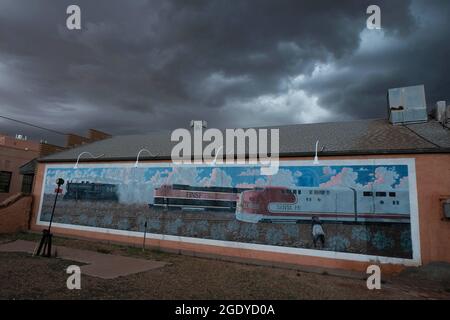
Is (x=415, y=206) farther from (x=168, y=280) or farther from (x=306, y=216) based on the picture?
(x=168, y=280)

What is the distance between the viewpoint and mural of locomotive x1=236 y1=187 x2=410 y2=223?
9414 mm

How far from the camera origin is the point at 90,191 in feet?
50.8

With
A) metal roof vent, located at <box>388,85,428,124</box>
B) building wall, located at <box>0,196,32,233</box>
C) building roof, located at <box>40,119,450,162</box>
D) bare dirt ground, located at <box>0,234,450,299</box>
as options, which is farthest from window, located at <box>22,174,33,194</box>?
metal roof vent, located at <box>388,85,428,124</box>

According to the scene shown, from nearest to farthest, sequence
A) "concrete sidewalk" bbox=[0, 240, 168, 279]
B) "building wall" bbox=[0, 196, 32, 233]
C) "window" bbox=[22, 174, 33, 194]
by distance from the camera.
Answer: "concrete sidewalk" bbox=[0, 240, 168, 279]
"building wall" bbox=[0, 196, 32, 233]
"window" bbox=[22, 174, 33, 194]

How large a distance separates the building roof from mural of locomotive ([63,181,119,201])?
1.44m

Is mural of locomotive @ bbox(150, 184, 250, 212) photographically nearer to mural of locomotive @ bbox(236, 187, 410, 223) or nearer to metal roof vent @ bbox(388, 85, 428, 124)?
mural of locomotive @ bbox(236, 187, 410, 223)

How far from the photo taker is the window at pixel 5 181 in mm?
25881

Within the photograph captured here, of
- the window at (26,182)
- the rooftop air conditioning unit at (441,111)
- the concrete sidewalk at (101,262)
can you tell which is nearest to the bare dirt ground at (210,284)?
the concrete sidewalk at (101,262)

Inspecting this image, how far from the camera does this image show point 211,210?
12164 millimetres

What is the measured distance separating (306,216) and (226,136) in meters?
6.60

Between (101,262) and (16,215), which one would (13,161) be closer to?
(16,215)

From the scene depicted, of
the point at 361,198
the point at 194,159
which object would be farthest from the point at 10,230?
the point at 361,198

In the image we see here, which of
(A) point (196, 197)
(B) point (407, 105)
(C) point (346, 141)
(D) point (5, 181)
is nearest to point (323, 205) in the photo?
(C) point (346, 141)

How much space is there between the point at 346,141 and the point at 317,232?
12.7ft
